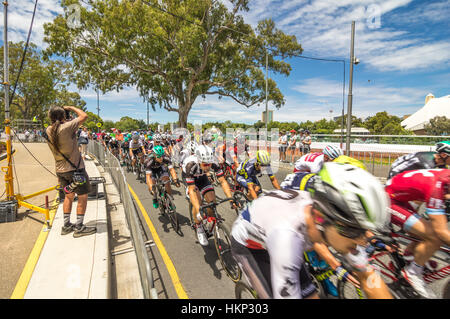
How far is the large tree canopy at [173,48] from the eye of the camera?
1850 centimetres

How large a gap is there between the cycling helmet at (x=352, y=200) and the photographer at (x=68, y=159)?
4.15m

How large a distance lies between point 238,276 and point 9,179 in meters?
5.38

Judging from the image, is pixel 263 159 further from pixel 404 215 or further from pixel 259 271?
pixel 259 271

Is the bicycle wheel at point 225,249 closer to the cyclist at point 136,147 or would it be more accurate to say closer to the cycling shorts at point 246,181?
the cycling shorts at point 246,181

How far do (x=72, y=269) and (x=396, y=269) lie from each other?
4.23 meters

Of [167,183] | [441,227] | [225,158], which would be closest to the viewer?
[441,227]

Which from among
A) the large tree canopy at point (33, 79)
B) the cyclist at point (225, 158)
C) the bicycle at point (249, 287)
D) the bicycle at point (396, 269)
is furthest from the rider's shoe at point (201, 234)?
the large tree canopy at point (33, 79)

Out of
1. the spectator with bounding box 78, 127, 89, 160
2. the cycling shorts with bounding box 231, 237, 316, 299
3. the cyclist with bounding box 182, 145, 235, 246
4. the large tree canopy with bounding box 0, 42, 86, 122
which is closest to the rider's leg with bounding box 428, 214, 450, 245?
the cycling shorts with bounding box 231, 237, 316, 299

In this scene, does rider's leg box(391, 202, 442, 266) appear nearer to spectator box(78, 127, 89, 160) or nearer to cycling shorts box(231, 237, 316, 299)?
cycling shorts box(231, 237, 316, 299)

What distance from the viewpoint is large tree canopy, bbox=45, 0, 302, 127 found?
60.7ft

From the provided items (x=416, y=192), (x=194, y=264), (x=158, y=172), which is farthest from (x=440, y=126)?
(x=194, y=264)

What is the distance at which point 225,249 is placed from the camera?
12.1 feet
